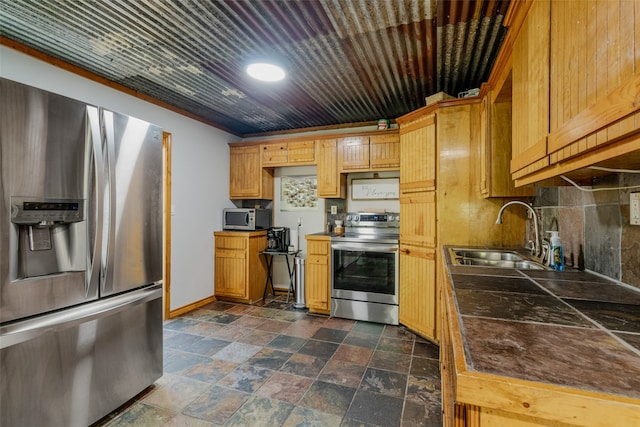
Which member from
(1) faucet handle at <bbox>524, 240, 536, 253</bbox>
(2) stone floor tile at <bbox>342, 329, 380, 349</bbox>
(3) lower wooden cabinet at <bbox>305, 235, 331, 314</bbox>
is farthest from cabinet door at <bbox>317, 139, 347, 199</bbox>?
(1) faucet handle at <bbox>524, 240, 536, 253</bbox>

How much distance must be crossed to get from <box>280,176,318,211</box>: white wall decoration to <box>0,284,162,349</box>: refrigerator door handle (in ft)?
8.35

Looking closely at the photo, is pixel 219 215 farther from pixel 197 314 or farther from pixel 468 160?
pixel 468 160

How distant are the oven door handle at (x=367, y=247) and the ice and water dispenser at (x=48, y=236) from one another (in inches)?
92.4

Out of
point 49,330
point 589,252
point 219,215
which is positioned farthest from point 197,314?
point 589,252

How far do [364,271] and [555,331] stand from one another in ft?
8.43

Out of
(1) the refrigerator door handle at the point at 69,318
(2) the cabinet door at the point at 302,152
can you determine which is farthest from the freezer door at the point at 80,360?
(2) the cabinet door at the point at 302,152

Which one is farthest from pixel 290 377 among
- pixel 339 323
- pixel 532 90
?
pixel 532 90

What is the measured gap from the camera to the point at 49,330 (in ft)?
4.76

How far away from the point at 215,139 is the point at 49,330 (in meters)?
3.08

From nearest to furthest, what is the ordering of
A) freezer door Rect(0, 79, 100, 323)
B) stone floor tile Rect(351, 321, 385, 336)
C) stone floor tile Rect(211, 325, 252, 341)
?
freezer door Rect(0, 79, 100, 323) < stone floor tile Rect(211, 325, 252, 341) < stone floor tile Rect(351, 321, 385, 336)

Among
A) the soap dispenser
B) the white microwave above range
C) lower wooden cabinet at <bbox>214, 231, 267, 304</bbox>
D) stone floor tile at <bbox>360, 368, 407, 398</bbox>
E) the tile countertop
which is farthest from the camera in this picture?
the white microwave above range

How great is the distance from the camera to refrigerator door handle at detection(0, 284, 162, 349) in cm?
133

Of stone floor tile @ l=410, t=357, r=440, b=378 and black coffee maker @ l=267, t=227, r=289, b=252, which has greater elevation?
black coffee maker @ l=267, t=227, r=289, b=252

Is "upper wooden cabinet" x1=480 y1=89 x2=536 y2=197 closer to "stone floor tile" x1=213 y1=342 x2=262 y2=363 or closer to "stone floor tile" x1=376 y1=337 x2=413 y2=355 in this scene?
"stone floor tile" x1=376 y1=337 x2=413 y2=355
